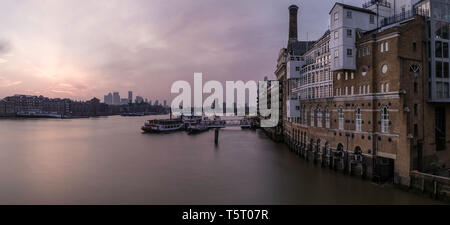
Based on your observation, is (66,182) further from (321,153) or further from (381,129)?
(381,129)

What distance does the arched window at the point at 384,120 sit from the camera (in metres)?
18.0

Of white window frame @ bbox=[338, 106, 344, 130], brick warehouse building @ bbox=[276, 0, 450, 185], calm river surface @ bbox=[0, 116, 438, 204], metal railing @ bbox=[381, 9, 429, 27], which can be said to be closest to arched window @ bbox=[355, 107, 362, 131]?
brick warehouse building @ bbox=[276, 0, 450, 185]

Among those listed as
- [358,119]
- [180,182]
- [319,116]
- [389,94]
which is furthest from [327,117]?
[180,182]

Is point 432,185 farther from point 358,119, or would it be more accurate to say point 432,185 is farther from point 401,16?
point 401,16

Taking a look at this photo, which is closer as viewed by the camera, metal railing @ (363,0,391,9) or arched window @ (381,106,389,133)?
arched window @ (381,106,389,133)

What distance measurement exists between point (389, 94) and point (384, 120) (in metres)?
2.06

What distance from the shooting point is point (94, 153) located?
113 feet

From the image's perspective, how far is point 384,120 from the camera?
18.3 m

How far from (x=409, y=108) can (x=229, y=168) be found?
16.9m

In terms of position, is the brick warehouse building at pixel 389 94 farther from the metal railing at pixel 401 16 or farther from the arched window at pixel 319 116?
the arched window at pixel 319 116

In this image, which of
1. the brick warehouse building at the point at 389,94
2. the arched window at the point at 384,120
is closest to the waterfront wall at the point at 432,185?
the brick warehouse building at the point at 389,94

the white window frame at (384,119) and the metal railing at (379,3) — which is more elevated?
the metal railing at (379,3)

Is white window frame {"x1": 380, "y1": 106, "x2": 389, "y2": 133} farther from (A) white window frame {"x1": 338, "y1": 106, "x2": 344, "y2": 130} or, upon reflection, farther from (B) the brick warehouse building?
(A) white window frame {"x1": 338, "y1": 106, "x2": 344, "y2": 130}

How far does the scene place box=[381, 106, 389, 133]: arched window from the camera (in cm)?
1803
